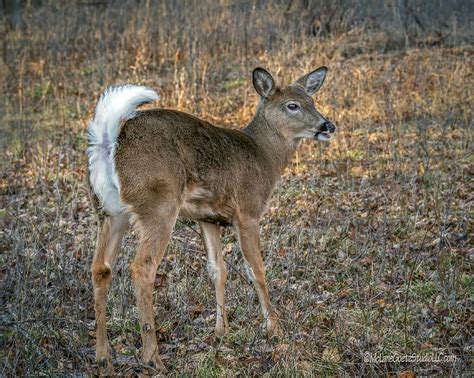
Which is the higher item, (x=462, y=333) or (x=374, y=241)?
(x=462, y=333)

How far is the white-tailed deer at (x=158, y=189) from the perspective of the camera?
211 inches

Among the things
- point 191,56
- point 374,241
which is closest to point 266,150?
point 374,241

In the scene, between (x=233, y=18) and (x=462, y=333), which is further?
(x=233, y=18)

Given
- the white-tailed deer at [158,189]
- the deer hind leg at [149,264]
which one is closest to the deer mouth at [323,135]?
the white-tailed deer at [158,189]

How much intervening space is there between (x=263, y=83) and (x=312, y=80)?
723 mm

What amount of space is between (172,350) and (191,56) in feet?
30.0

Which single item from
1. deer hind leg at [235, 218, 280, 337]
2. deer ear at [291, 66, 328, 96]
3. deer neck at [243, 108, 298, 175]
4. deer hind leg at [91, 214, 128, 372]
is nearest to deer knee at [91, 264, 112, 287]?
deer hind leg at [91, 214, 128, 372]

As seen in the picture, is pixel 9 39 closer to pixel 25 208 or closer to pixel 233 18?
pixel 233 18

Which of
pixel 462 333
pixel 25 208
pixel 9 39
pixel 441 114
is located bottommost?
pixel 9 39

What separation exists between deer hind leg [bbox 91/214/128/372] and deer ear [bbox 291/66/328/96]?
284cm

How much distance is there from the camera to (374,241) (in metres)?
7.83

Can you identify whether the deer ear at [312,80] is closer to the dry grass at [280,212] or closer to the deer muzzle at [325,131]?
the deer muzzle at [325,131]

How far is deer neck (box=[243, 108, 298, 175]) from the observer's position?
23.2 feet

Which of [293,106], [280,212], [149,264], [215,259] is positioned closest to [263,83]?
[293,106]
